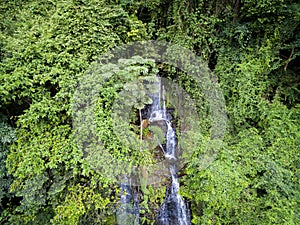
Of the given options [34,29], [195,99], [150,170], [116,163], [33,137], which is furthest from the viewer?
[195,99]

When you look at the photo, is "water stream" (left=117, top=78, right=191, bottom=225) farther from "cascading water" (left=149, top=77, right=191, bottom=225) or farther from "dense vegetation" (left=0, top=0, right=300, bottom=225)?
"dense vegetation" (left=0, top=0, right=300, bottom=225)

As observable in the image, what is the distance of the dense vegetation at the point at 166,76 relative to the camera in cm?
314

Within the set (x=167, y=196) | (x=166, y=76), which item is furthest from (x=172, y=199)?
(x=166, y=76)

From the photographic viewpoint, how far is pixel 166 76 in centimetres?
484

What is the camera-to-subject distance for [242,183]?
128 inches

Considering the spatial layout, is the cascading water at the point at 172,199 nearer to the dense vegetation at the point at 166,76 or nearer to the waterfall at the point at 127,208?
the dense vegetation at the point at 166,76

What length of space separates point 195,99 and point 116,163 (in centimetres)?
233

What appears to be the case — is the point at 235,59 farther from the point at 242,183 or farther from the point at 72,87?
the point at 72,87

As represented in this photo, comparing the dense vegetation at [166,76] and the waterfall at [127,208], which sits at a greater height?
the dense vegetation at [166,76]

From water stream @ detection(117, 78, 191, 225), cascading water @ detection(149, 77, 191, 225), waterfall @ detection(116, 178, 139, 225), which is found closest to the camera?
waterfall @ detection(116, 178, 139, 225)

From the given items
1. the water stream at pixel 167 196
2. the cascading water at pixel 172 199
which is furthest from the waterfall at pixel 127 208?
the cascading water at pixel 172 199

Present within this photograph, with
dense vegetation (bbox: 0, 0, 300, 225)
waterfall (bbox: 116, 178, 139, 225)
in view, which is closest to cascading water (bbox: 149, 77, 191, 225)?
dense vegetation (bbox: 0, 0, 300, 225)

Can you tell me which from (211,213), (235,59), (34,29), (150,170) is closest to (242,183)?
(211,213)

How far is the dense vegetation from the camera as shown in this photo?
314 centimetres
